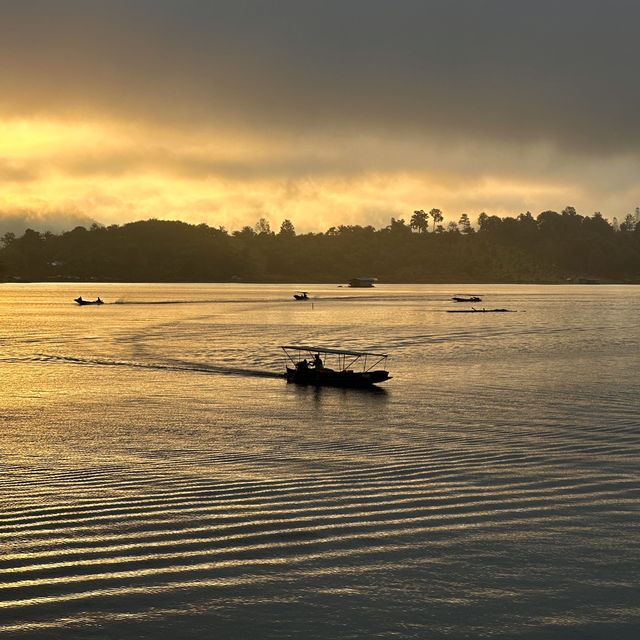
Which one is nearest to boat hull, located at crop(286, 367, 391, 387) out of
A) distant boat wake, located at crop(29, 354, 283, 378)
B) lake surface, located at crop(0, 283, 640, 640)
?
lake surface, located at crop(0, 283, 640, 640)

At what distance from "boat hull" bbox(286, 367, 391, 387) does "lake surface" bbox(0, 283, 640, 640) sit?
300 centimetres

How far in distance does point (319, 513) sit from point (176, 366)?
61.9 m

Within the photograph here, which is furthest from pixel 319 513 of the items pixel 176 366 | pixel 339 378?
pixel 176 366

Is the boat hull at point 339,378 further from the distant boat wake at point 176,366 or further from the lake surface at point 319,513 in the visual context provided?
the distant boat wake at point 176,366

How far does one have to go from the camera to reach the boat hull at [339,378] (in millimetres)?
69125

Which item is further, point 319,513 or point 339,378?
point 339,378

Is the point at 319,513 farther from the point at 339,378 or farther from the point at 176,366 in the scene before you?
the point at 176,366

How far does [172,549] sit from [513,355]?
8229 centimetres

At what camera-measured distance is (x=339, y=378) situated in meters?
70.6

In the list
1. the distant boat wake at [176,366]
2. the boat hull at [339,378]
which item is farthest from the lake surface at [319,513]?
the distant boat wake at [176,366]

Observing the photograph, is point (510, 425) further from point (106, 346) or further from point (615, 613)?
point (106, 346)

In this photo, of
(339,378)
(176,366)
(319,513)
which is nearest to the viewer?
(319,513)

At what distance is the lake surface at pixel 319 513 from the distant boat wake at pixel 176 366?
12.6 meters

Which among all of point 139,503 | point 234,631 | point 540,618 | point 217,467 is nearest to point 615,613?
point 540,618
